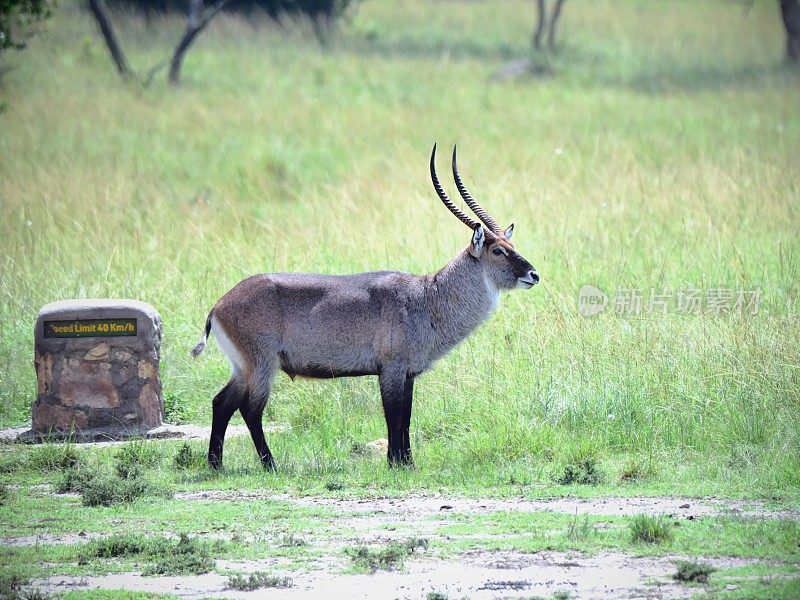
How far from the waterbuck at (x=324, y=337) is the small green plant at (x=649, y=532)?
195cm

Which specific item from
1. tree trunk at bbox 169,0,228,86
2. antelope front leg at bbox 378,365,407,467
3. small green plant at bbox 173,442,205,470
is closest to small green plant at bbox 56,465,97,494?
small green plant at bbox 173,442,205,470

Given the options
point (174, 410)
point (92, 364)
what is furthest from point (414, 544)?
point (174, 410)

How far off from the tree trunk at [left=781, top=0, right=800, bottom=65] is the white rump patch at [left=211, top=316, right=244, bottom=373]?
22.9 meters

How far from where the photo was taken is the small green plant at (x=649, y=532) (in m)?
5.78

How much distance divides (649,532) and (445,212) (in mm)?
8309

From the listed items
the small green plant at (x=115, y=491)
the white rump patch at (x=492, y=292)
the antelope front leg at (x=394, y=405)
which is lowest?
the small green plant at (x=115, y=491)

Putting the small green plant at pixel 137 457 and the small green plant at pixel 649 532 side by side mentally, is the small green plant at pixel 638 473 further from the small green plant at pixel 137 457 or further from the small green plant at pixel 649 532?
the small green plant at pixel 137 457

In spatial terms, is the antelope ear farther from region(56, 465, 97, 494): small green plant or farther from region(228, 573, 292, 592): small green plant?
region(228, 573, 292, 592): small green plant

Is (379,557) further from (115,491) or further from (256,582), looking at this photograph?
(115,491)

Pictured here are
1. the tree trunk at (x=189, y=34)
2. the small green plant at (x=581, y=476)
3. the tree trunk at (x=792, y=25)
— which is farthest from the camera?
the tree trunk at (x=792, y=25)

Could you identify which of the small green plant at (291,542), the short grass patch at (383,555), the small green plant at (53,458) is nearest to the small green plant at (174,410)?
the small green plant at (53,458)

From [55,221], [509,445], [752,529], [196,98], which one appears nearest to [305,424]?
[509,445]

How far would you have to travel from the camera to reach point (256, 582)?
5.20m

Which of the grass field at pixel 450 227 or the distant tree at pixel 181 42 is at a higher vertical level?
the distant tree at pixel 181 42
